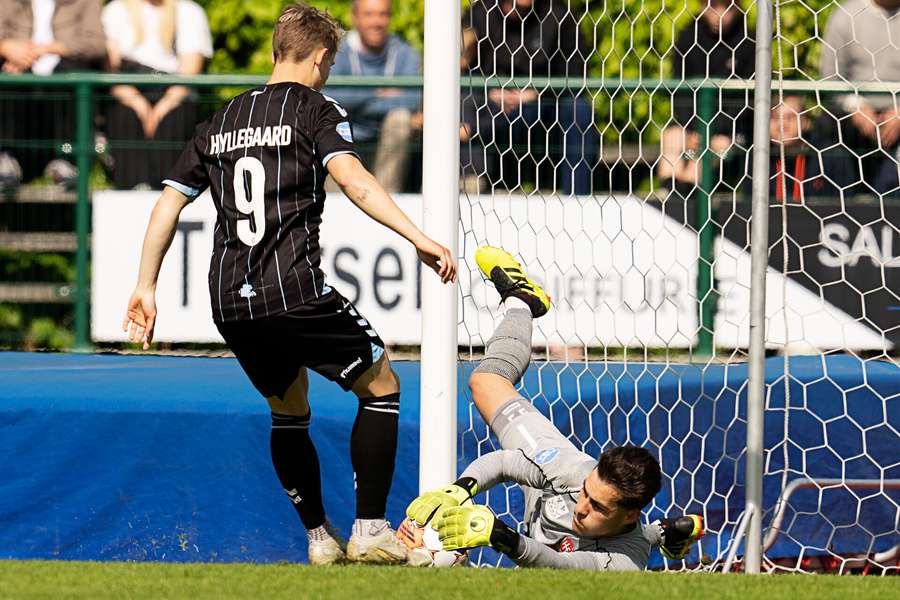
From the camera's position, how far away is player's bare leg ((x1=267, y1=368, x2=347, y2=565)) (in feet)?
16.8

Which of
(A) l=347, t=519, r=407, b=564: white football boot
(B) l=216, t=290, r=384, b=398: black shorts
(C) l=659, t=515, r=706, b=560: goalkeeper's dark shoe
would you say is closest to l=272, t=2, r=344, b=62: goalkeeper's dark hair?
(B) l=216, t=290, r=384, b=398: black shorts

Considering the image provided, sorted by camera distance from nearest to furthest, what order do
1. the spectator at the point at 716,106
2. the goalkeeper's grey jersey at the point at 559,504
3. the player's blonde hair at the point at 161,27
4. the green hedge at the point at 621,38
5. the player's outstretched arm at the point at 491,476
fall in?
the player's outstretched arm at the point at 491,476
the goalkeeper's grey jersey at the point at 559,504
the spectator at the point at 716,106
the green hedge at the point at 621,38
the player's blonde hair at the point at 161,27

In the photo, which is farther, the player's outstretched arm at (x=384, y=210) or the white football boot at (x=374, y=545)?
the white football boot at (x=374, y=545)

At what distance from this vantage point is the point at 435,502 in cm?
447

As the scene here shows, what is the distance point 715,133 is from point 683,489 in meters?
2.18

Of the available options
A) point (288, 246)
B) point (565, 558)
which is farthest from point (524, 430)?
point (288, 246)

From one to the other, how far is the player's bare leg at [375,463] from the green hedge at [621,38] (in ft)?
6.53

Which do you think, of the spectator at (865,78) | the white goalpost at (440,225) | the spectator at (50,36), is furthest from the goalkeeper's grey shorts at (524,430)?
the spectator at (50,36)

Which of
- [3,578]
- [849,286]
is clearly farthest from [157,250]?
[849,286]

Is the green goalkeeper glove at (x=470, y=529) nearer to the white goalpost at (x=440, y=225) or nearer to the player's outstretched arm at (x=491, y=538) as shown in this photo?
the player's outstretched arm at (x=491, y=538)

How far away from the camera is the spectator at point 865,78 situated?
6617mm

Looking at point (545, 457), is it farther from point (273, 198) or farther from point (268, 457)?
point (268, 457)

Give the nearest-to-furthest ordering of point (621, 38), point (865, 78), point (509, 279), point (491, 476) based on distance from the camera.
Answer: point (491, 476) → point (509, 279) → point (865, 78) → point (621, 38)

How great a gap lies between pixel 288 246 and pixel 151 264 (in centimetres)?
48
